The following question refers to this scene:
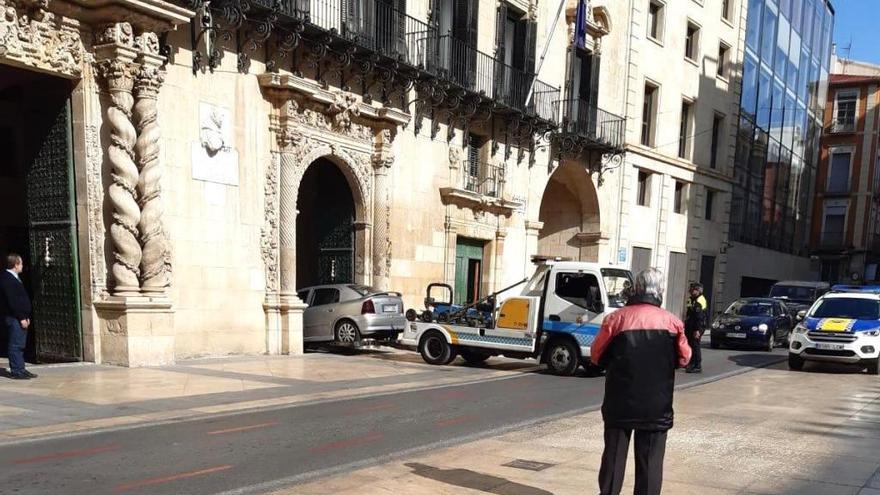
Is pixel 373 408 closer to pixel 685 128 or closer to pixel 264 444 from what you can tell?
pixel 264 444

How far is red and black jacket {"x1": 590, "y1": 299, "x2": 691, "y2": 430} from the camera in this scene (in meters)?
4.20

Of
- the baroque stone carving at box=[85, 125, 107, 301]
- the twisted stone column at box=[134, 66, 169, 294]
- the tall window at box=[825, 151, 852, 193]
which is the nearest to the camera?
the baroque stone carving at box=[85, 125, 107, 301]

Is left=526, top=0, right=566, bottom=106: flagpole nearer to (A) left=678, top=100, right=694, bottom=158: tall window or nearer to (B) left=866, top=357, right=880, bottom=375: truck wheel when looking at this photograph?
(A) left=678, top=100, right=694, bottom=158: tall window

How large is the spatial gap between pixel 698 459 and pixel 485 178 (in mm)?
15550

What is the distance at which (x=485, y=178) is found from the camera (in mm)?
21406

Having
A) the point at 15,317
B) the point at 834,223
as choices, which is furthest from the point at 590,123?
the point at 834,223

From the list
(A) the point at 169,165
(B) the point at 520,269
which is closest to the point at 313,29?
(A) the point at 169,165

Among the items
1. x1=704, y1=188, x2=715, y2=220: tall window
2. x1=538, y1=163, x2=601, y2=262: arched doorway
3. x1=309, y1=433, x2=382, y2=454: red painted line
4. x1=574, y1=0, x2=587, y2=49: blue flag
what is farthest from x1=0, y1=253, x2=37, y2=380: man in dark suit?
x1=704, y1=188, x2=715, y2=220: tall window

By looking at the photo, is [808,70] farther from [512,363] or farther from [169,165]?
[169,165]

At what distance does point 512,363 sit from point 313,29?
337 inches

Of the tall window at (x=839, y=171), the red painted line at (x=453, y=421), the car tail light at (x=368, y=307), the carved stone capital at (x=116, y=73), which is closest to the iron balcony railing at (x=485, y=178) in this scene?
the car tail light at (x=368, y=307)

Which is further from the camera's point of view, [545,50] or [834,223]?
[834,223]

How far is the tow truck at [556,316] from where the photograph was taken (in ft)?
42.8

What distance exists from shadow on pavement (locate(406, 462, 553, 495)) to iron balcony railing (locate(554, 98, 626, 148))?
767 inches
